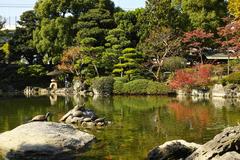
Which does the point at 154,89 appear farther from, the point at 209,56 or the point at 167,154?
the point at 167,154

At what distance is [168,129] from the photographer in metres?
19.8

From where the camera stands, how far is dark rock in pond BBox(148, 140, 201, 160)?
529 inches

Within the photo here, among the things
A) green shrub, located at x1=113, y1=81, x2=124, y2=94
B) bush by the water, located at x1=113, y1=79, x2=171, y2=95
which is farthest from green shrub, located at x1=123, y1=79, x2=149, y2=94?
green shrub, located at x1=113, y1=81, x2=124, y2=94

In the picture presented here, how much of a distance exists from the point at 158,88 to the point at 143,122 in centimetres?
1714

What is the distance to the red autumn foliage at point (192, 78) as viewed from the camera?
123 ft

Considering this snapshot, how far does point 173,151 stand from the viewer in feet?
44.3

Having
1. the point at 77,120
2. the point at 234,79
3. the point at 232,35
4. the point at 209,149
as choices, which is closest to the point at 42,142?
the point at 209,149

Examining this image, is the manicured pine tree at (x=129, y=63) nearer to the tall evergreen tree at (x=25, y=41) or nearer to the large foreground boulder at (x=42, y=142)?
the tall evergreen tree at (x=25, y=41)

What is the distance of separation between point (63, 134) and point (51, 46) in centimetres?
3326

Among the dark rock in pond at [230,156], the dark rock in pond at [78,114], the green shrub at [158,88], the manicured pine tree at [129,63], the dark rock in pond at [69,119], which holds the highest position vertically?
the manicured pine tree at [129,63]

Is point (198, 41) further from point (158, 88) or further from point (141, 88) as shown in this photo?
point (141, 88)

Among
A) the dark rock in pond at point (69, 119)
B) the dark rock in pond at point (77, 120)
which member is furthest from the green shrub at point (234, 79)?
the dark rock in pond at point (77, 120)

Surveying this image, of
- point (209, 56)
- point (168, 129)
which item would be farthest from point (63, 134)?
point (209, 56)

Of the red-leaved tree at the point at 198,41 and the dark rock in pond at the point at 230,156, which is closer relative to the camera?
the dark rock in pond at the point at 230,156
